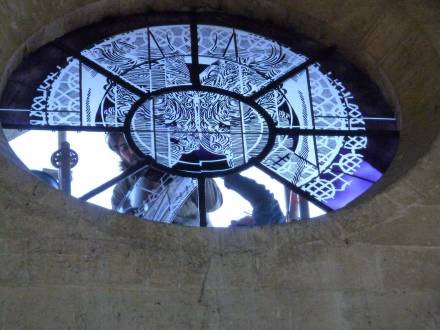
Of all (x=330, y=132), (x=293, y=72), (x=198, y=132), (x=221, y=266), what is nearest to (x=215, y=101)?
(x=198, y=132)

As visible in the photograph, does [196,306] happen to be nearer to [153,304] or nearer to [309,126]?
[153,304]

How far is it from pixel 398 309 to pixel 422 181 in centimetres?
91

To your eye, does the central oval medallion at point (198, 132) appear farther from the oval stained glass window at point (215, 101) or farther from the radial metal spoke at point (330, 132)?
the radial metal spoke at point (330, 132)

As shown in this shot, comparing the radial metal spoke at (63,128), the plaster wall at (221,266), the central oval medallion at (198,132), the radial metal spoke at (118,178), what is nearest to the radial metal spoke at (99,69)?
the central oval medallion at (198,132)

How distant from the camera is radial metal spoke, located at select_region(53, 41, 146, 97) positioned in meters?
9.80

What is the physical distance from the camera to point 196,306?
26.9 feet

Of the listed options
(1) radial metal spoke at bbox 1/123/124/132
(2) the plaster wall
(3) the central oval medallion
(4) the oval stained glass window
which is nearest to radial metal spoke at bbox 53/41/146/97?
(4) the oval stained glass window

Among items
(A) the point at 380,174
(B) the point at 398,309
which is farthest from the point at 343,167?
(B) the point at 398,309

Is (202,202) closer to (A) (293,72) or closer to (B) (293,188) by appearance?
(B) (293,188)

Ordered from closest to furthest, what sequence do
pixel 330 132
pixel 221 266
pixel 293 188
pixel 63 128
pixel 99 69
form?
→ pixel 221 266, pixel 293 188, pixel 63 128, pixel 330 132, pixel 99 69

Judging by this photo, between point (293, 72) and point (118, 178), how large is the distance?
144 centimetres

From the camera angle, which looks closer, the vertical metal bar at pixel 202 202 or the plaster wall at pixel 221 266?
the plaster wall at pixel 221 266

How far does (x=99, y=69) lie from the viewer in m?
9.91

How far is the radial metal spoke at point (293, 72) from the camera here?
9.93m
